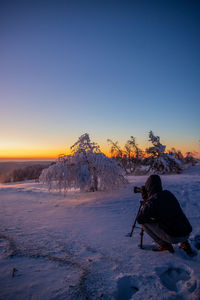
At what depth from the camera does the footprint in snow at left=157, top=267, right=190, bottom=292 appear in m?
2.30

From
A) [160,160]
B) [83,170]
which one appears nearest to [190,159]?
[160,160]

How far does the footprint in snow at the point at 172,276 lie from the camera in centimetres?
230

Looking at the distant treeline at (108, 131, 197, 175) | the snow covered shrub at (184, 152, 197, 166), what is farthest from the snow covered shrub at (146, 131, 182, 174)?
the snow covered shrub at (184, 152, 197, 166)

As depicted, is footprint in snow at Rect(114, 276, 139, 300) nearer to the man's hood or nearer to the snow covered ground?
the snow covered ground

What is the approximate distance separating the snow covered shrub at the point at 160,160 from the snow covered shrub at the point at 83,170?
11250mm

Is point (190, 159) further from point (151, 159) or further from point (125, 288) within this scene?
point (125, 288)

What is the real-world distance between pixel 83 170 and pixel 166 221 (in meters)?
5.02

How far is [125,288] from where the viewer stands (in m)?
2.27

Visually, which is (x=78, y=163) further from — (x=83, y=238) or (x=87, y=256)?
(x=87, y=256)

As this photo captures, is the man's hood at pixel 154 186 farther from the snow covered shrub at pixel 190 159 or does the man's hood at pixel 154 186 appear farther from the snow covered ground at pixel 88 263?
the snow covered shrub at pixel 190 159

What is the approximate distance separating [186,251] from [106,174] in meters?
5.22

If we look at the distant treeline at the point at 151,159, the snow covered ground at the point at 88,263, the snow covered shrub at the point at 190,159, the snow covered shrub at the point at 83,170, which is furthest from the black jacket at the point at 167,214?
the snow covered shrub at the point at 190,159

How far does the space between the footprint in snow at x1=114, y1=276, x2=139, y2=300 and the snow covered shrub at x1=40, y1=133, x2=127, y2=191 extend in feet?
16.8

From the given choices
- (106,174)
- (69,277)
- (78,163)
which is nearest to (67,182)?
(78,163)
